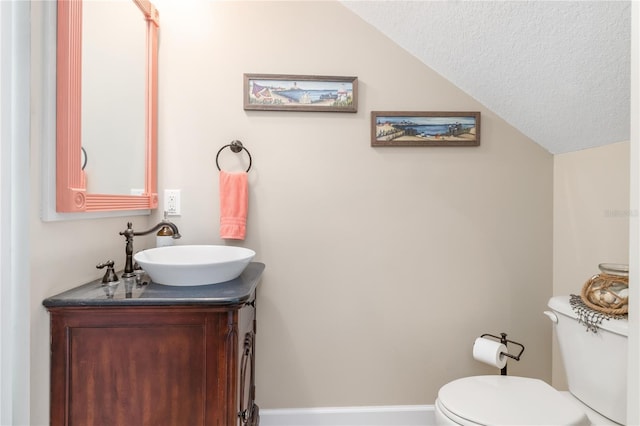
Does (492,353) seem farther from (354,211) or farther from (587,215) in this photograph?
(354,211)

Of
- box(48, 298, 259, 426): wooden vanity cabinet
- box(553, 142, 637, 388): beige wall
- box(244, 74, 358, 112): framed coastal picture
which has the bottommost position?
box(48, 298, 259, 426): wooden vanity cabinet

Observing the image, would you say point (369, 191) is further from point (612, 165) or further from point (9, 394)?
point (9, 394)

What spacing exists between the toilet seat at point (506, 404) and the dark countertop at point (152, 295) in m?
0.87

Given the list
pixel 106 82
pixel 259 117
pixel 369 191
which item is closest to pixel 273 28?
pixel 259 117

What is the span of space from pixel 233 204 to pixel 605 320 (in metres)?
1.59

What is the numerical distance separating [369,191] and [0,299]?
147 centimetres

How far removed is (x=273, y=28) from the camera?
1.68 metres

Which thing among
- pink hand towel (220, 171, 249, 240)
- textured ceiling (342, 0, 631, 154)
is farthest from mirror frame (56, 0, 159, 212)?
textured ceiling (342, 0, 631, 154)

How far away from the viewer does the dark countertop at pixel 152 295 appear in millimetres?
1018

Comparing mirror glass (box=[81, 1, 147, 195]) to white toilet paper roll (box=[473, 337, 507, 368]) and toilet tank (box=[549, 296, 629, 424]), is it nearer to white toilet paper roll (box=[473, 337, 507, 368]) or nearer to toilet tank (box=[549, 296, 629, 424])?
white toilet paper roll (box=[473, 337, 507, 368])

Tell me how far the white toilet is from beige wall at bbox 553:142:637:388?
370 millimetres

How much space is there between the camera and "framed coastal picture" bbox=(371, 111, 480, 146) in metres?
1.70

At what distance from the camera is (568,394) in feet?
4.35

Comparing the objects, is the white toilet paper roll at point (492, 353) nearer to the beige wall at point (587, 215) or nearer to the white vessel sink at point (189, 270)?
the beige wall at point (587, 215)
